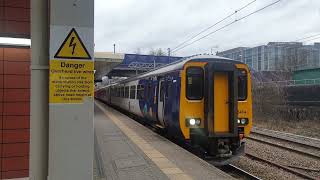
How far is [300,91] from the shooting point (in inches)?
1123

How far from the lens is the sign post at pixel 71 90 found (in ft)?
10.6

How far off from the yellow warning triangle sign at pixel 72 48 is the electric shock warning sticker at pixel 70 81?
51 mm

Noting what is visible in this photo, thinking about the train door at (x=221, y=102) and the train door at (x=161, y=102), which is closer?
the train door at (x=221, y=102)

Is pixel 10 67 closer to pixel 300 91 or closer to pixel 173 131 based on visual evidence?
pixel 173 131

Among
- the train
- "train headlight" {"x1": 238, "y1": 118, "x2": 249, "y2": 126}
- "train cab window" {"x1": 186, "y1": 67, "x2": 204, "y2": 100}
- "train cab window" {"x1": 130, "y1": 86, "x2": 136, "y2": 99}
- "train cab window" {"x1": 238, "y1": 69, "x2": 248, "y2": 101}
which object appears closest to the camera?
the train

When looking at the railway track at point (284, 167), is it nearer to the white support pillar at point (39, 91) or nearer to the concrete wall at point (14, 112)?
the concrete wall at point (14, 112)

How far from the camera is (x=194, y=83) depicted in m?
10.3

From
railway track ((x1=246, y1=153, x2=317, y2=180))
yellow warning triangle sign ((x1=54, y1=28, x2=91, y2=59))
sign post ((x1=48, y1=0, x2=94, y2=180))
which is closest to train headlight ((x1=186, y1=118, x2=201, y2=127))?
railway track ((x1=246, y1=153, x2=317, y2=180))

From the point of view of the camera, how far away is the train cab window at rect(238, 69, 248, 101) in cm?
1070

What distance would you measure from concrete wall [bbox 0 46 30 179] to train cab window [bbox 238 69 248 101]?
20.5 feet

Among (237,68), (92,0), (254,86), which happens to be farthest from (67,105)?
(254,86)

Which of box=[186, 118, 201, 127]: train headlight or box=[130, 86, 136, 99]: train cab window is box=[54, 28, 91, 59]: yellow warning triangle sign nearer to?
box=[186, 118, 201, 127]: train headlight

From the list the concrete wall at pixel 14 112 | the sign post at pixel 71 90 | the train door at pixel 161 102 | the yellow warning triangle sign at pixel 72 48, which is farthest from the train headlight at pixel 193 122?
the yellow warning triangle sign at pixel 72 48

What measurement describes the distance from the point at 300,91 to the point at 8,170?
2582 centimetres
